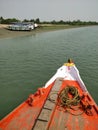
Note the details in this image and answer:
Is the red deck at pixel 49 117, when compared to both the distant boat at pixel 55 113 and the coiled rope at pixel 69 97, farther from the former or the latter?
the coiled rope at pixel 69 97

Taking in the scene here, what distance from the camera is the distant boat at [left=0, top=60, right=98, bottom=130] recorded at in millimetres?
5902

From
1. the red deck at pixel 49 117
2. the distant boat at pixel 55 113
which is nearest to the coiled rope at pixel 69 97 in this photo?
the distant boat at pixel 55 113

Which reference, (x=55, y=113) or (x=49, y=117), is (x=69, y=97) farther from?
(x=49, y=117)

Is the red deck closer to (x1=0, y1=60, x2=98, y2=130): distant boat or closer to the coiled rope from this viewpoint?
(x1=0, y1=60, x2=98, y2=130): distant boat

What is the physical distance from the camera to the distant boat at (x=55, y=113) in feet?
19.4

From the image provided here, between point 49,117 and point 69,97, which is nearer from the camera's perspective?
point 49,117

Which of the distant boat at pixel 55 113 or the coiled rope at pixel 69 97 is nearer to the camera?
the distant boat at pixel 55 113

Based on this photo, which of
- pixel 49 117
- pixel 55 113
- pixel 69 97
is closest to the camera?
pixel 49 117

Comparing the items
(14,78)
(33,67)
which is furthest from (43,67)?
(14,78)

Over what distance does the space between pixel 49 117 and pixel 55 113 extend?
589mm

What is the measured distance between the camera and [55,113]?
21.7 feet

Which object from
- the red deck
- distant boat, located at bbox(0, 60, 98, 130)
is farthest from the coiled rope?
the red deck

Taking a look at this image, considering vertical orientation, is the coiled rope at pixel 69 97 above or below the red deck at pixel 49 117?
above

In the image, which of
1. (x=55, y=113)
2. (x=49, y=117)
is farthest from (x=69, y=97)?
(x=49, y=117)
